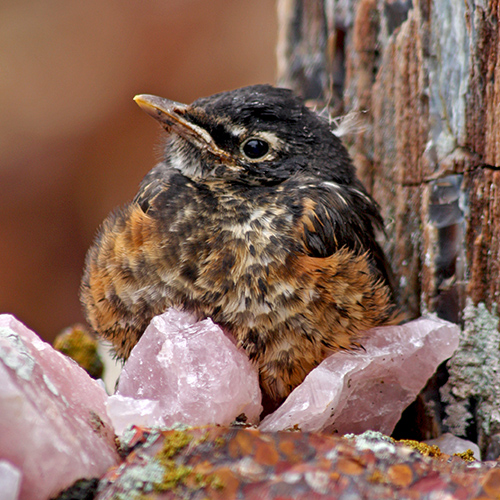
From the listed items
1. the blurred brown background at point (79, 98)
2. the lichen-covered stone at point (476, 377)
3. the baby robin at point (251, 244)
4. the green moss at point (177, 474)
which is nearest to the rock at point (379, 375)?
the baby robin at point (251, 244)

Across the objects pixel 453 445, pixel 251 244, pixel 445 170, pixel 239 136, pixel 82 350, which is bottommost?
pixel 453 445

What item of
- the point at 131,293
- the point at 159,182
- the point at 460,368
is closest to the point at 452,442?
the point at 460,368

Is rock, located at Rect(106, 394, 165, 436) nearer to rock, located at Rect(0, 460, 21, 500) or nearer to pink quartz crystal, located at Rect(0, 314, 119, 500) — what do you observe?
pink quartz crystal, located at Rect(0, 314, 119, 500)

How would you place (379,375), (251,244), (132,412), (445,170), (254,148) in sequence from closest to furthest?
1. (132,412)
2. (251,244)
3. (379,375)
4. (254,148)
5. (445,170)

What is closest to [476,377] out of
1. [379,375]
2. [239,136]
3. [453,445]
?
[453,445]

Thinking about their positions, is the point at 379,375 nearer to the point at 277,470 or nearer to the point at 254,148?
the point at 277,470

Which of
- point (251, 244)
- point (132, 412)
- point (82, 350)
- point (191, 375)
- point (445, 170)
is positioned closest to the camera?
point (132, 412)

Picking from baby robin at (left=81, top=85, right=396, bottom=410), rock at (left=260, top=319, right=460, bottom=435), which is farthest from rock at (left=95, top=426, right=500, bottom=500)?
baby robin at (left=81, top=85, right=396, bottom=410)

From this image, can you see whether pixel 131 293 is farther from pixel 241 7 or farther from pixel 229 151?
pixel 241 7
